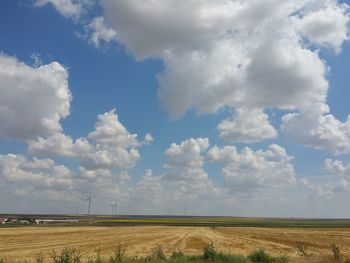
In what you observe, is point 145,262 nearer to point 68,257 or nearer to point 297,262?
point 68,257

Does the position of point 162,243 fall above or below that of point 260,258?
above

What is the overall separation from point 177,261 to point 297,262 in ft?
23.7

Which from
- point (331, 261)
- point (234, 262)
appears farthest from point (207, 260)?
point (331, 261)

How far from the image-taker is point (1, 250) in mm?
51719

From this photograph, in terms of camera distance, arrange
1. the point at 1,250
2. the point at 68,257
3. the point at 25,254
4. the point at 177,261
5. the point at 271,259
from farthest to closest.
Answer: the point at 1,250
the point at 25,254
the point at 271,259
the point at 177,261
the point at 68,257

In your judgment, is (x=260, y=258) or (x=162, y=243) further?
(x=162, y=243)

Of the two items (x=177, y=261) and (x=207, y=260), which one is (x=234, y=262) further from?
(x=177, y=261)

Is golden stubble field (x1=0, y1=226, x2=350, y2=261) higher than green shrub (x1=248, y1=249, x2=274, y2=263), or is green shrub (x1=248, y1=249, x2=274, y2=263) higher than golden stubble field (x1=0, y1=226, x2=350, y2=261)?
golden stubble field (x1=0, y1=226, x2=350, y2=261)

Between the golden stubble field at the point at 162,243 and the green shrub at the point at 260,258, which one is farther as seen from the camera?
the golden stubble field at the point at 162,243

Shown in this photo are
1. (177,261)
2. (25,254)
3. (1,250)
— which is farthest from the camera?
(1,250)

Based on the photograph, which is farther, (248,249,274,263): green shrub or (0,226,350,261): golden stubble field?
(0,226,350,261): golden stubble field

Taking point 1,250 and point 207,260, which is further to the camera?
point 1,250

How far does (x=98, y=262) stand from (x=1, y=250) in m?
30.3

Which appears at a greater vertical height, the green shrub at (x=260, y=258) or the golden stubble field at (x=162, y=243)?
the golden stubble field at (x=162, y=243)
